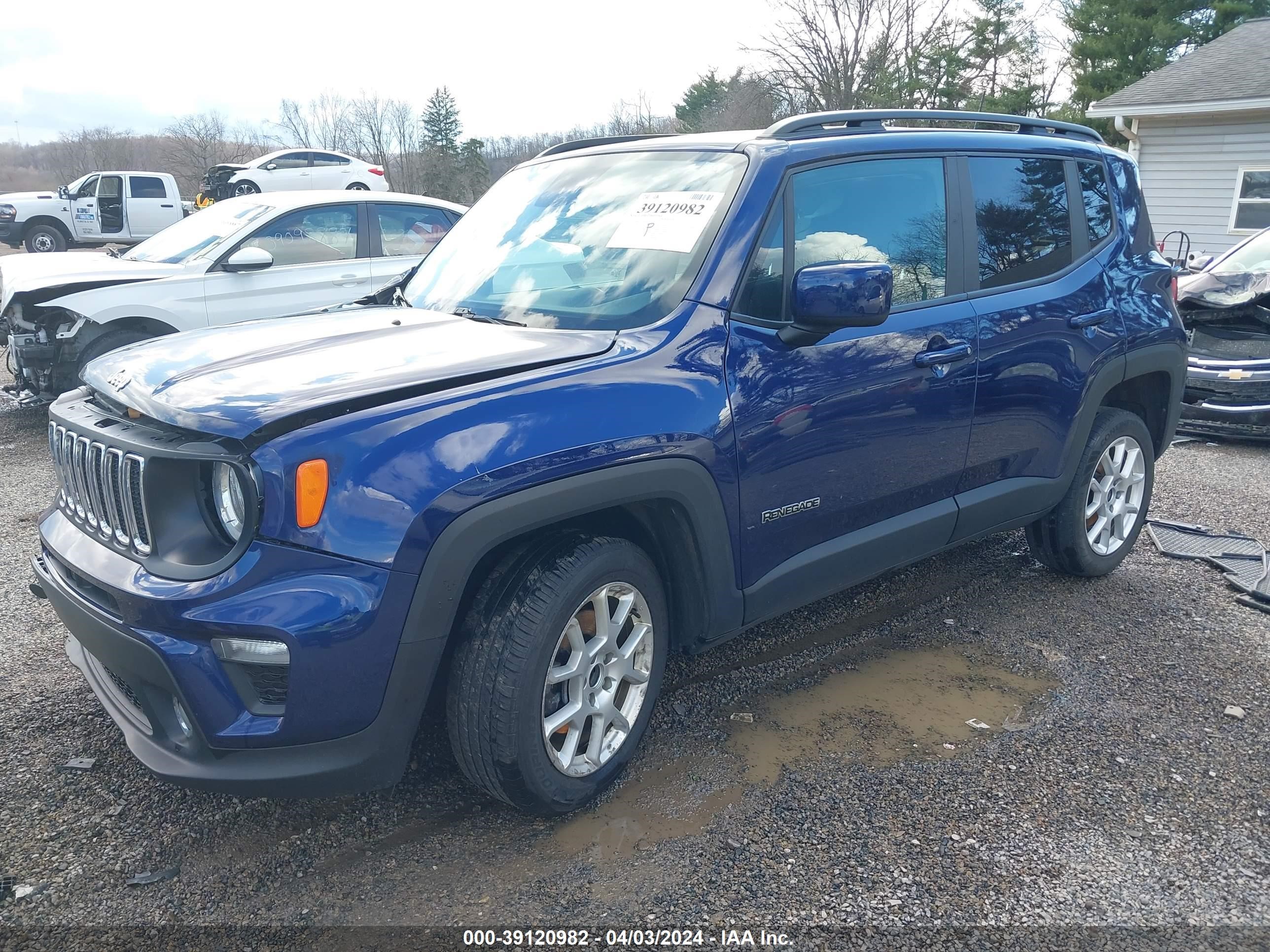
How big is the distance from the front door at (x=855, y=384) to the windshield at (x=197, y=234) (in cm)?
591

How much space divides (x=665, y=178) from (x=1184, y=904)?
2.69 metres

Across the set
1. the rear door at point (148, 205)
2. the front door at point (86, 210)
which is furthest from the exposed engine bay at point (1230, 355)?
the front door at point (86, 210)

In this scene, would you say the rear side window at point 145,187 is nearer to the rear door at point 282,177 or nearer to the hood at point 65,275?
the rear door at point 282,177

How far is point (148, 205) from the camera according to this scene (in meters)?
22.0

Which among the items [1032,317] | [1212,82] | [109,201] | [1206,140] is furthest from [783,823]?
[109,201]

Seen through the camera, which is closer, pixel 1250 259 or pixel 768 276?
pixel 768 276

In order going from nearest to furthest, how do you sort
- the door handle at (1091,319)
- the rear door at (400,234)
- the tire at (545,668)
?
the tire at (545,668)
the door handle at (1091,319)
the rear door at (400,234)

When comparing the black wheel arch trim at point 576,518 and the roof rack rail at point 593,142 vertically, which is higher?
the roof rack rail at point 593,142

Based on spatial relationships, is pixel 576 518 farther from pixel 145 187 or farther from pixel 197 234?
pixel 145 187

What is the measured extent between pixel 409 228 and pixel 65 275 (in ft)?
8.84

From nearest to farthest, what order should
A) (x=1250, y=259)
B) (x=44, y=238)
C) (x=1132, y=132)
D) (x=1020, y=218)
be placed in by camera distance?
(x=1020, y=218) < (x=1250, y=259) < (x=1132, y=132) < (x=44, y=238)

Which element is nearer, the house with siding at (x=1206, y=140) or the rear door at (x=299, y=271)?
the rear door at (x=299, y=271)

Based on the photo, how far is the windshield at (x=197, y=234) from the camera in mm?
7684

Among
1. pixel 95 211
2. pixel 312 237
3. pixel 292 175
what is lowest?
pixel 312 237
